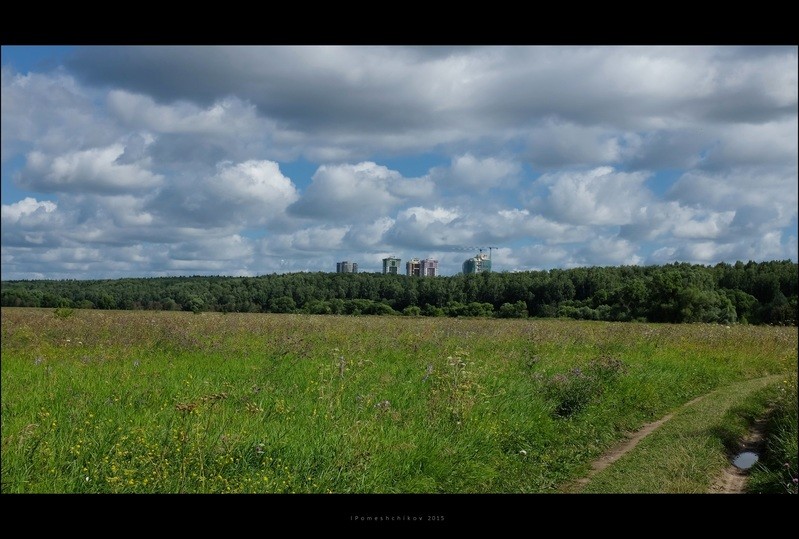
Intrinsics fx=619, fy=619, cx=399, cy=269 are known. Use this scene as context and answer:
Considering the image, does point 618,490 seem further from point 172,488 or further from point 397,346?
point 397,346

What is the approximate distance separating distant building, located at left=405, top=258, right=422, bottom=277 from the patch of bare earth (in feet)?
14.1

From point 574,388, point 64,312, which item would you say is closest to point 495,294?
point 574,388

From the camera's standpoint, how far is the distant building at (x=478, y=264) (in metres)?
7.83

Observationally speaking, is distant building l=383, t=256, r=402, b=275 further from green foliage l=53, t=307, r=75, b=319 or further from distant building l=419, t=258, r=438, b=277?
green foliage l=53, t=307, r=75, b=319

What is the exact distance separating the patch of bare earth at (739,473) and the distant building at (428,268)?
4.12m

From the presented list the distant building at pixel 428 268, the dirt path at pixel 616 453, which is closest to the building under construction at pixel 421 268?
the distant building at pixel 428 268

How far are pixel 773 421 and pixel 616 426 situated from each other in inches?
86.1

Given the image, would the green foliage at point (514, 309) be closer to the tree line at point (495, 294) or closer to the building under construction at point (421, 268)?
the tree line at point (495, 294)

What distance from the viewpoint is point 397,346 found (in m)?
13.4

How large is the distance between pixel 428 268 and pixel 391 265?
22.8 inches

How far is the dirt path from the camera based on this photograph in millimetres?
7344

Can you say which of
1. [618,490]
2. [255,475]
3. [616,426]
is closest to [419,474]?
[255,475]

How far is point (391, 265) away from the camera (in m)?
7.86
